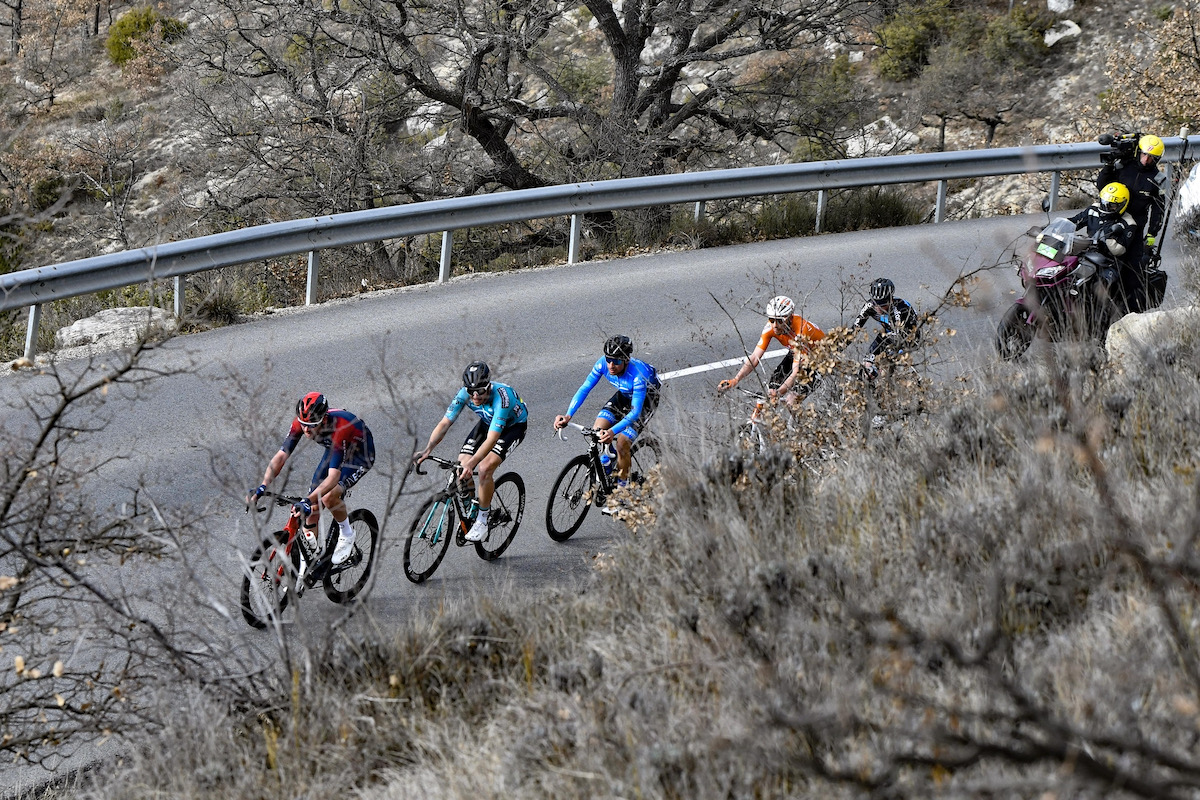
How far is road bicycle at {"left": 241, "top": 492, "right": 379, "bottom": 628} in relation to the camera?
7.36 m

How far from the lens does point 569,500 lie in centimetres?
901

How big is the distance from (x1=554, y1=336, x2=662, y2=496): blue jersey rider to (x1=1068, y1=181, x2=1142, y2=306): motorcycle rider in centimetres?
464

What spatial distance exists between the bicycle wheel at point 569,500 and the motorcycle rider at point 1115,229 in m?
5.39

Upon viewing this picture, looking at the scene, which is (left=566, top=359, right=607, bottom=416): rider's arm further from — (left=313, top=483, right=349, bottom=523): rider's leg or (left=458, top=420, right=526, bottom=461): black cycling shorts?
(left=313, top=483, right=349, bottom=523): rider's leg

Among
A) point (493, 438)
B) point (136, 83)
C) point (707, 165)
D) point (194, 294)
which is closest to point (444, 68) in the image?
point (136, 83)

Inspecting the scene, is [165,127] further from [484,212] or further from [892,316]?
[892,316]

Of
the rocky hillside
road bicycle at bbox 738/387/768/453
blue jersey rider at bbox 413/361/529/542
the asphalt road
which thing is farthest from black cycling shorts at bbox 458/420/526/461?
the rocky hillside

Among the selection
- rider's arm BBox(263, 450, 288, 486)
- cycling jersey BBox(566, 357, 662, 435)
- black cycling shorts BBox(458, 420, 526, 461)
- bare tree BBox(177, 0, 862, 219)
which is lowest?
rider's arm BBox(263, 450, 288, 486)

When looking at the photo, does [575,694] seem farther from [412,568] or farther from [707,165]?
[707,165]

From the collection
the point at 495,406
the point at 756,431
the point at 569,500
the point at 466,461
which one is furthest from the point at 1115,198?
the point at 466,461

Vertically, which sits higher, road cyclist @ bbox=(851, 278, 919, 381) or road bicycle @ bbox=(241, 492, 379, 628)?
road cyclist @ bbox=(851, 278, 919, 381)

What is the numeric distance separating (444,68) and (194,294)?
947 inches

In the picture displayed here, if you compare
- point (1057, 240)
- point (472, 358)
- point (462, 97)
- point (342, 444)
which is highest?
point (462, 97)

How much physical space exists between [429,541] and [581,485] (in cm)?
138
